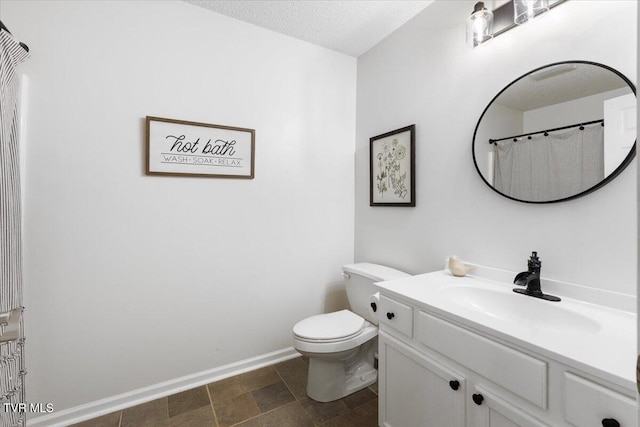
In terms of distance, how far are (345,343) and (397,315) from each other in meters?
0.49

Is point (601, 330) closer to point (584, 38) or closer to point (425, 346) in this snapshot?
point (425, 346)

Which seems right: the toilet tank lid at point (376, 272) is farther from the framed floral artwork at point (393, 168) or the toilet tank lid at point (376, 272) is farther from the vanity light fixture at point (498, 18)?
the vanity light fixture at point (498, 18)

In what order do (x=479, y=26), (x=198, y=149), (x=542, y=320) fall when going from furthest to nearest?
(x=198, y=149) → (x=479, y=26) → (x=542, y=320)

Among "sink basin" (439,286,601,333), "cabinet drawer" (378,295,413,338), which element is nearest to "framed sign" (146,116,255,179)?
"cabinet drawer" (378,295,413,338)

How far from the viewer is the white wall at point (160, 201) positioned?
1.50 m

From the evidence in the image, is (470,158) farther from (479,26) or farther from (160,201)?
(160,201)

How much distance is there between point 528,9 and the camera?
50.9 inches

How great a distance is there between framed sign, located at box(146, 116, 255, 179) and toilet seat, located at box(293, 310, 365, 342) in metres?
1.09

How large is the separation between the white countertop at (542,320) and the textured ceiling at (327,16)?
1.74m

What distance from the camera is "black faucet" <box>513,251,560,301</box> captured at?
4.04ft


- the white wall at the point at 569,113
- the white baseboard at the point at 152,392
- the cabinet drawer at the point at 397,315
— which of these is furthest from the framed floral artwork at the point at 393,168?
the white baseboard at the point at 152,392

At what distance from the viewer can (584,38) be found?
1.17 metres

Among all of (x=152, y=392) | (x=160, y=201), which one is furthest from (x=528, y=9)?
(x=152, y=392)

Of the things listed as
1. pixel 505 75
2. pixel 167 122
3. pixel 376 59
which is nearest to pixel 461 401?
pixel 505 75
